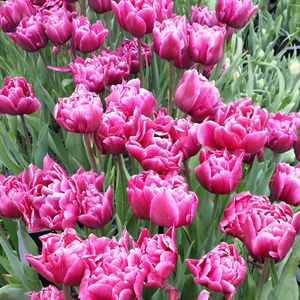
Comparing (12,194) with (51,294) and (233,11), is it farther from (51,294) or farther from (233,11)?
(233,11)

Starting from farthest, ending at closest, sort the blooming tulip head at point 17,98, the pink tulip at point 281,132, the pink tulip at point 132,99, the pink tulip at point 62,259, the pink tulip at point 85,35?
1. the pink tulip at point 85,35
2. the blooming tulip head at point 17,98
3. the pink tulip at point 281,132
4. the pink tulip at point 132,99
5. the pink tulip at point 62,259

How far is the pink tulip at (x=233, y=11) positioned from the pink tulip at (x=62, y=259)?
0.70m

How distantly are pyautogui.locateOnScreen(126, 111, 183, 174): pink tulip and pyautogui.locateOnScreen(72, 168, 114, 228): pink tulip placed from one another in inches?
2.8

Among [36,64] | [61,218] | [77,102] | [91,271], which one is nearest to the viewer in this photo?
[91,271]

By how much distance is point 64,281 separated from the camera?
0.58 m

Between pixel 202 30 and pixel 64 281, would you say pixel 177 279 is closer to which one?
pixel 64 281

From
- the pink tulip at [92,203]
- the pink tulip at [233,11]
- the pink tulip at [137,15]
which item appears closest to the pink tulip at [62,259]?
the pink tulip at [92,203]

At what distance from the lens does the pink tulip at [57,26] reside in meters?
1.13

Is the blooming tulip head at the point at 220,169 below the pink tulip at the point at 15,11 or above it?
above

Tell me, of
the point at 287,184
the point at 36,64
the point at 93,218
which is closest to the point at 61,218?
the point at 93,218

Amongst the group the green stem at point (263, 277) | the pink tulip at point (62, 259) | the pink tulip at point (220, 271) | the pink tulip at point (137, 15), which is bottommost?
the green stem at point (263, 277)

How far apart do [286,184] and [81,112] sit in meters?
0.30

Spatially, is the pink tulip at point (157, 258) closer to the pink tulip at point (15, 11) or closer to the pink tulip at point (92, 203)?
the pink tulip at point (92, 203)

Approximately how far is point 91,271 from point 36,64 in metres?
0.95
